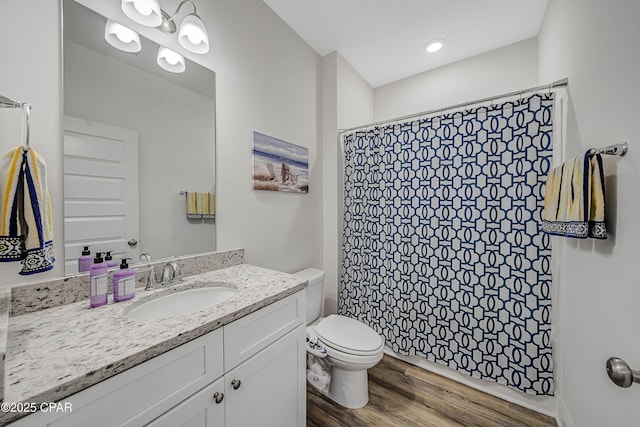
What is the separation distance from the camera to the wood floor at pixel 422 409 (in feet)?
4.54

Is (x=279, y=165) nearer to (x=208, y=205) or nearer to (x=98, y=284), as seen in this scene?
(x=208, y=205)

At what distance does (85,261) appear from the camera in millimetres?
953

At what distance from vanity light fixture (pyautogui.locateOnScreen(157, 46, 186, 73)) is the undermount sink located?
1.12 metres

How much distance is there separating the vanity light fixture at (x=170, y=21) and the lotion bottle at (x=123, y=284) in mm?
1058

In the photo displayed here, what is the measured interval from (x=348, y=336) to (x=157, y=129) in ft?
5.36

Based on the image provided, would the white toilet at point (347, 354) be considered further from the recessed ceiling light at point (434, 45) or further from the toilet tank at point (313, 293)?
the recessed ceiling light at point (434, 45)

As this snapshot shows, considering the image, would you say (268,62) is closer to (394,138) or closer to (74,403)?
(394,138)

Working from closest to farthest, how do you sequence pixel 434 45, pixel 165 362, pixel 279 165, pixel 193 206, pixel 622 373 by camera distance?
1. pixel 622 373
2. pixel 165 362
3. pixel 193 206
4. pixel 279 165
5. pixel 434 45

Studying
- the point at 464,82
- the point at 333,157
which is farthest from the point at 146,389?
the point at 464,82

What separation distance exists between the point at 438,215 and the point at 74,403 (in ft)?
6.22

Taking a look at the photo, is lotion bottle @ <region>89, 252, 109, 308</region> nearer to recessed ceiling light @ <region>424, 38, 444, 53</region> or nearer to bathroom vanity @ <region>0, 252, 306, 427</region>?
bathroom vanity @ <region>0, 252, 306, 427</region>

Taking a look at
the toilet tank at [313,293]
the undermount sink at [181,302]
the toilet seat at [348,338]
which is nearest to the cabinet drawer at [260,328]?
the undermount sink at [181,302]

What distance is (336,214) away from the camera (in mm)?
2256

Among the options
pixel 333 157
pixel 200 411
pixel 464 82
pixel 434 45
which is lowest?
pixel 200 411
